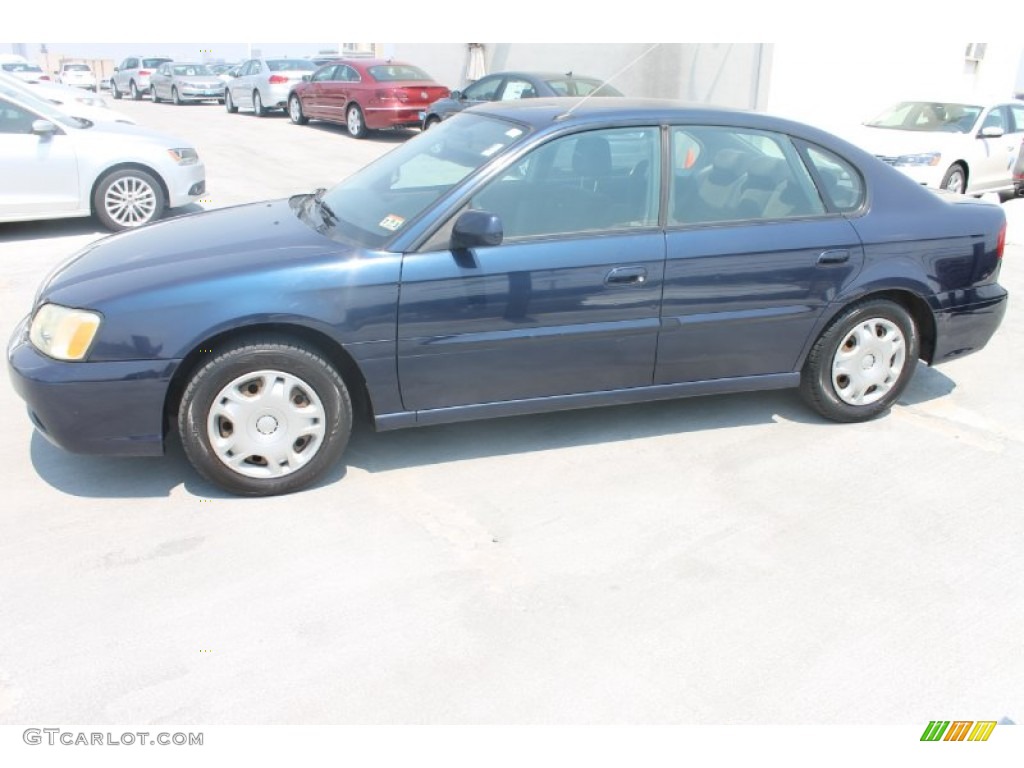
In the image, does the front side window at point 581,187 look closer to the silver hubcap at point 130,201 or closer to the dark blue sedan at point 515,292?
the dark blue sedan at point 515,292

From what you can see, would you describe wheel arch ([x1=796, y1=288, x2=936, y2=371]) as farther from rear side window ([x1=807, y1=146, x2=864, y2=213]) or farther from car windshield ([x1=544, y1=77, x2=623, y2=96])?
car windshield ([x1=544, y1=77, x2=623, y2=96])

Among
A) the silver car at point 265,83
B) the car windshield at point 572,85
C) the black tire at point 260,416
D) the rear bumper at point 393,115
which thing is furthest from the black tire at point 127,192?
the silver car at point 265,83

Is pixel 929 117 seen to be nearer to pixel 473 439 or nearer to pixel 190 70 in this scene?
pixel 473 439

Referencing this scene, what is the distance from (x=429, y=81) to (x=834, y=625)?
1613cm

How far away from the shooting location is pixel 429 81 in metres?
17.6

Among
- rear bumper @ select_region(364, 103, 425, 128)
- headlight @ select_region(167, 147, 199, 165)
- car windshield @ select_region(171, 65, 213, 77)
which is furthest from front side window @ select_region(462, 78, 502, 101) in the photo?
car windshield @ select_region(171, 65, 213, 77)

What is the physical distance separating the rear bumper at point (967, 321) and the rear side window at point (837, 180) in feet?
2.50

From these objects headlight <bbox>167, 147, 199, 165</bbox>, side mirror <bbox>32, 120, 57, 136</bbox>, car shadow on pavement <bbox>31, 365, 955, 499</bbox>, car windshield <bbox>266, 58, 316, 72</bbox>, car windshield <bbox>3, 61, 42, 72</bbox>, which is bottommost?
car shadow on pavement <bbox>31, 365, 955, 499</bbox>

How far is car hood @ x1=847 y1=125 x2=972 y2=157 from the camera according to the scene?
35.4ft

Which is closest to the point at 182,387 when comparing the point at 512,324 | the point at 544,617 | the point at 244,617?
the point at 244,617

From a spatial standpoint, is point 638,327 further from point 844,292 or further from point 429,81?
point 429,81

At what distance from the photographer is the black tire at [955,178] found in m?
11.0

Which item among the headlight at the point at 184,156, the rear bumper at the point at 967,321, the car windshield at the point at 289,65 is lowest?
the rear bumper at the point at 967,321

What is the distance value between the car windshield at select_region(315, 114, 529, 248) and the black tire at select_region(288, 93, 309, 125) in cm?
1593
